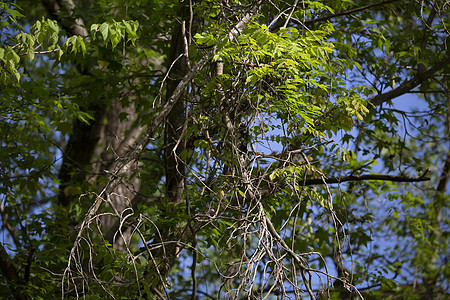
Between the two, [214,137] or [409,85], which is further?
[409,85]

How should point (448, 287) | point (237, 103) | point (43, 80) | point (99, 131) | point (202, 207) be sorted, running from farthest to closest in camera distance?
point (448, 287) → point (99, 131) → point (43, 80) → point (202, 207) → point (237, 103)

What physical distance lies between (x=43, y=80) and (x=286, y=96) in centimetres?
249

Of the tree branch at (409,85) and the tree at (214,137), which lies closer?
the tree at (214,137)

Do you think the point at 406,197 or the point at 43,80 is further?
the point at 406,197

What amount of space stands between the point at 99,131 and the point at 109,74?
2.07 m

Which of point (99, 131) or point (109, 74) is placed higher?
point (99, 131)

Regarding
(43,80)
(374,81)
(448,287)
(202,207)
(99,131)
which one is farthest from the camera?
(448,287)

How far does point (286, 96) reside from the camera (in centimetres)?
355

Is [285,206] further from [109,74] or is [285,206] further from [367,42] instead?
[109,74]

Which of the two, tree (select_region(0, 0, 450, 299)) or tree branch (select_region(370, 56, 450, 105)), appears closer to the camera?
tree (select_region(0, 0, 450, 299))

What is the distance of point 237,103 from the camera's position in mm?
3410

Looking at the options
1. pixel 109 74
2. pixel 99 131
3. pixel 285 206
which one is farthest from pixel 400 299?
pixel 109 74

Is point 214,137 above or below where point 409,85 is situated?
below

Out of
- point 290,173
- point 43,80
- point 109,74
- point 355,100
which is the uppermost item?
point 109,74
